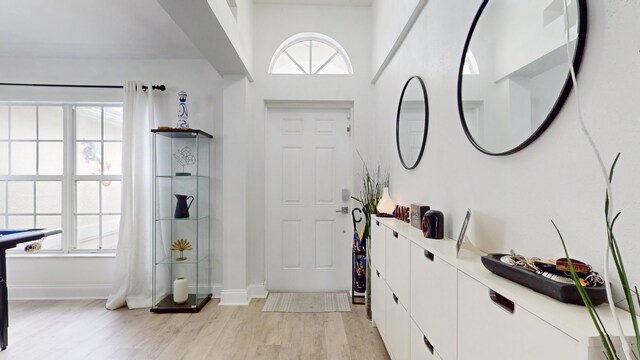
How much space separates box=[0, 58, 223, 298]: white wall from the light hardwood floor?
28cm

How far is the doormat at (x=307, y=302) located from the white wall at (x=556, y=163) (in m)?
1.76

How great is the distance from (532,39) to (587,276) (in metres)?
0.75

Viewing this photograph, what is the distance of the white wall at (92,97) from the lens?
3.29m

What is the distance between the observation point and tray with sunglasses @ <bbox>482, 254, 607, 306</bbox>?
0.68m

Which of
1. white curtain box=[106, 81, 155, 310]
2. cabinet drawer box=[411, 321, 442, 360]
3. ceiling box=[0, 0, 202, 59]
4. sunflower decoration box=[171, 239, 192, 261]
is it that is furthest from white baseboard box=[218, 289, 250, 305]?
ceiling box=[0, 0, 202, 59]

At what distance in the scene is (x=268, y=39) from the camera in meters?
3.33

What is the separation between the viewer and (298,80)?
335 cm

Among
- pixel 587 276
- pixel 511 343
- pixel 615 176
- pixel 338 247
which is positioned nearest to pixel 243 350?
pixel 338 247

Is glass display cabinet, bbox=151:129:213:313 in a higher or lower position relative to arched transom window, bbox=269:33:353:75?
lower

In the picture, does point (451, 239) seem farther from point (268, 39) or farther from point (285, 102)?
point (268, 39)

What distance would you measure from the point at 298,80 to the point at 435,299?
2.76 m

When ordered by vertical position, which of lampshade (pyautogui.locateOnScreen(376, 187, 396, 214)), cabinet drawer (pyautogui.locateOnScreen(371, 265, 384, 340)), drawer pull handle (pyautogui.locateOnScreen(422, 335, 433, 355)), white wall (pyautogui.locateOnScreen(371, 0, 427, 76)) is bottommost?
cabinet drawer (pyautogui.locateOnScreen(371, 265, 384, 340))

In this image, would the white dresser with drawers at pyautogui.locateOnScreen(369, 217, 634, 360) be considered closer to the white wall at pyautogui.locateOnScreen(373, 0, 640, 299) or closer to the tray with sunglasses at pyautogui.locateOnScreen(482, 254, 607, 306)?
the tray with sunglasses at pyautogui.locateOnScreen(482, 254, 607, 306)

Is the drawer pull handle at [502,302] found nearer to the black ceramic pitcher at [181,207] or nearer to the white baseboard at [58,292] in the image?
the black ceramic pitcher at [181,207]
